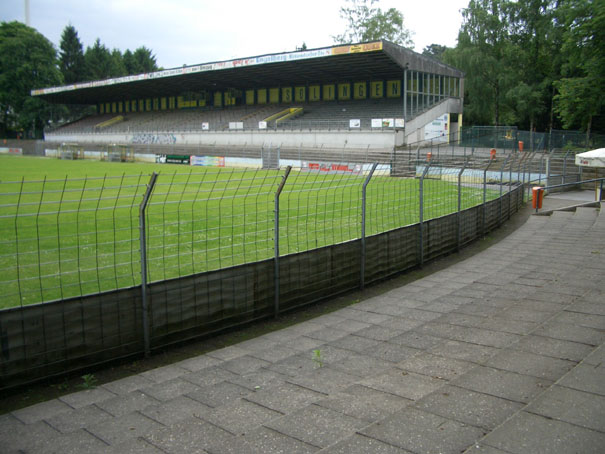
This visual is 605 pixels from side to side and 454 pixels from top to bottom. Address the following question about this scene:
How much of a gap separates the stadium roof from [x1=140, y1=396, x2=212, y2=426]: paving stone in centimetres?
3720

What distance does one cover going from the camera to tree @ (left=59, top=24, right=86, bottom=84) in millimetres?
102250

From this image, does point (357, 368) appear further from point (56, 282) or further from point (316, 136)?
point (316, 136)

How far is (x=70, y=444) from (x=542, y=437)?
141 inches

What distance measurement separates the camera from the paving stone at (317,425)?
4035 mm

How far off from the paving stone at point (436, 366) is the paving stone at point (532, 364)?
0.99 feet

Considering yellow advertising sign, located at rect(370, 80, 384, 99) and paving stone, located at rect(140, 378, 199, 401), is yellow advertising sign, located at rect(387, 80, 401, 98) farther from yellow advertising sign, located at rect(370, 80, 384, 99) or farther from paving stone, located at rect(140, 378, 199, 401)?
paving stone, located at rect(140, 378, 199, 401)

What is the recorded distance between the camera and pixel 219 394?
4992 millimetres

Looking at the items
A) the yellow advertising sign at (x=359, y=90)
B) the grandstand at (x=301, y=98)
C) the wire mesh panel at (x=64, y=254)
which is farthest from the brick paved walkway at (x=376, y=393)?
the yellow advertising sign at (x=359, y=90)

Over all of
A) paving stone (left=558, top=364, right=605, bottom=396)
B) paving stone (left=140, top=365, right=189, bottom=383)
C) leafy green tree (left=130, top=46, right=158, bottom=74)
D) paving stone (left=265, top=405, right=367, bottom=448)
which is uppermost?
leafy green tree (left=130, top=46, right=158, bottom=74)

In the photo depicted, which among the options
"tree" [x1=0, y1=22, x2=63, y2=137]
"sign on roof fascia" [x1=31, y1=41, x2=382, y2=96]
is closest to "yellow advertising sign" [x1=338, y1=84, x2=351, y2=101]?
"sign on roof fascia" [x1=31, y1=41, x2=382, y2=96]

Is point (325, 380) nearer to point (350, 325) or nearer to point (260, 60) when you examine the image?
point (350, 325)

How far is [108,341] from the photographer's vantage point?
226 inches

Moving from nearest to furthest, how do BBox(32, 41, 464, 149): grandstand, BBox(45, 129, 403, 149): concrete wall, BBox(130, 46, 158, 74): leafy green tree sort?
BBox(45, 129, 403, 149): concrete wall < BBox(32, 41, 464, 149): grandstand < BBox(130, 46, 158, 74): leafy green tree

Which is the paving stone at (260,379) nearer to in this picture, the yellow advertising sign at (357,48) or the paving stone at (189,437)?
the paving stone at (189,437)
